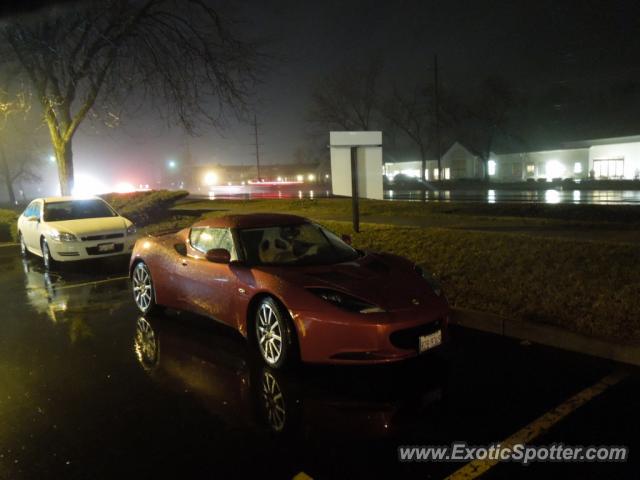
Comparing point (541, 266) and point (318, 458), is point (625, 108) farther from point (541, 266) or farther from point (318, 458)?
point (318, 458)

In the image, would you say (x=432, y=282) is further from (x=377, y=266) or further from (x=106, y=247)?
(x=106, y=247)

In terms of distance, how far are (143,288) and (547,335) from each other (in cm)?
505

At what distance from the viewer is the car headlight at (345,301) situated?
438cm

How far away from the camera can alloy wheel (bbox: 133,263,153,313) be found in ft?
22.7

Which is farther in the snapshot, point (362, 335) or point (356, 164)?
point (356, 164)

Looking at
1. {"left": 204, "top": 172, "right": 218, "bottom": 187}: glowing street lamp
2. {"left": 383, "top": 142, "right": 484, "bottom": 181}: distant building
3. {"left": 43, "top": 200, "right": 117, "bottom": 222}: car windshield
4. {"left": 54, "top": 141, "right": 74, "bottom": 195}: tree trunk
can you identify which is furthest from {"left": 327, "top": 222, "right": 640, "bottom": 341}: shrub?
{"left": 204, "top": 172, "right": 218, "bottom": 187}: glowing street lamp

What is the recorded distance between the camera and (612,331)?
5133 millimetres

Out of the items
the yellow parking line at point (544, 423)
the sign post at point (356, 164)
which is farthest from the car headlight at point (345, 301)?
the sign post at point (356, 164)

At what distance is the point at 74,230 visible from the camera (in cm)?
1076

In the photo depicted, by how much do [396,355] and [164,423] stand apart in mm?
1901

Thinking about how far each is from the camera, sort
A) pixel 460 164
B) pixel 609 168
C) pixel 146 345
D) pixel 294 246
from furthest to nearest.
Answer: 1. pixel 460 164
2. pixel 609 168
3. pixel 294 246
4. pixel 146 345

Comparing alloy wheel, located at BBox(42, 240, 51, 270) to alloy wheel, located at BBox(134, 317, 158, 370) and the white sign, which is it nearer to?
alloy wheel, located at BBox(134, 317, 158, 370)

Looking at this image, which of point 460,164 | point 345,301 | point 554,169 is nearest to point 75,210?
point 345,301

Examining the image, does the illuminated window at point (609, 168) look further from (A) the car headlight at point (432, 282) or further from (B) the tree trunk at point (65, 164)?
(A) the car headlight at point (432, 282)
